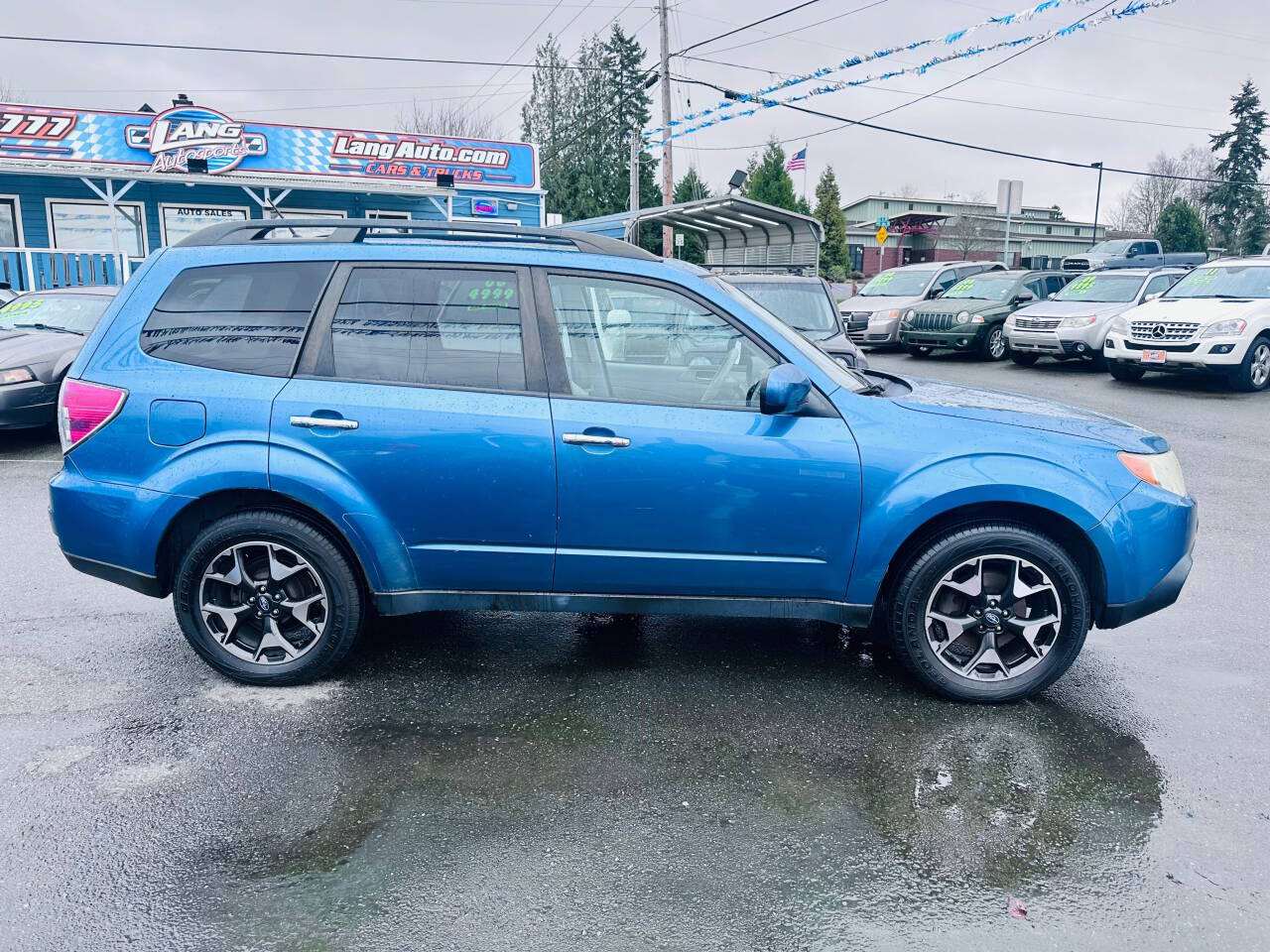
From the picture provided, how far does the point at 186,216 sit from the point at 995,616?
22185 mm

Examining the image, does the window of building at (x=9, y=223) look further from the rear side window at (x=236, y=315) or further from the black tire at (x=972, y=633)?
the black tire at (x=972, y=633)

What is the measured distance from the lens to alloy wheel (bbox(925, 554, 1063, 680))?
3.79m

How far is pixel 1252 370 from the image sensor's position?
12.4m

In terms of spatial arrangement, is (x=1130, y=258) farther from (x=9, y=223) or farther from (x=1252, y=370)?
(x=9, y=223)

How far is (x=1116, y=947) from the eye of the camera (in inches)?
99.5

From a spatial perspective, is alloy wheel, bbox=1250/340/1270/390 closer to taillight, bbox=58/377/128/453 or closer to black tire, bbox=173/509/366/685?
black tire, bbox=173/509/366/685

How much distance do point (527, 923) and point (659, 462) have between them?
1717 millimetres

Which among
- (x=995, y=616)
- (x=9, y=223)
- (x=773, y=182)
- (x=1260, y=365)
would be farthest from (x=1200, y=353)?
(x=773, y=182)

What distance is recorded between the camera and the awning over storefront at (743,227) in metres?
17.3

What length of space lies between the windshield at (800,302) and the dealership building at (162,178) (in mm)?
11822

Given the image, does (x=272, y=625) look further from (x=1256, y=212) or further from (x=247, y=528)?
(x=1256, y=212)

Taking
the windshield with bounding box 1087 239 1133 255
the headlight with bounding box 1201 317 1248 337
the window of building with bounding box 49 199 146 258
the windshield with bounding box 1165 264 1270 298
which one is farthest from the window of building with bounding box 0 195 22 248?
the windshield with bounding box 1087 239 1133 255

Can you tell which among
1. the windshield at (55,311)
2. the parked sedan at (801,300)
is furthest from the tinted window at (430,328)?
the windshield at (55,311)

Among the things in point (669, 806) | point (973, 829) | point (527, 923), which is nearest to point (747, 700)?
point (669, 806)
